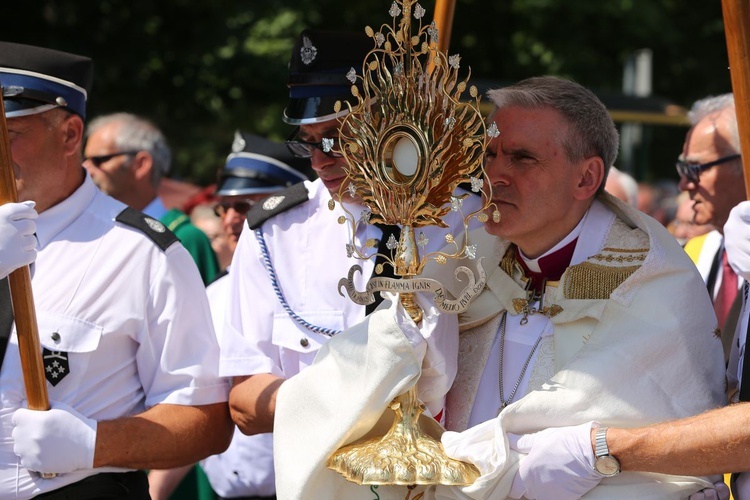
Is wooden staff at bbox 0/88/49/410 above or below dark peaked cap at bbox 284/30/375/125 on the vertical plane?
below

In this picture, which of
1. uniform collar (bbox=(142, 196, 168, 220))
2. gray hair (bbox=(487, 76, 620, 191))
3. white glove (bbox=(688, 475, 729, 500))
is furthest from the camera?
uniform collar (bbox=(142, 196, 168, 220))

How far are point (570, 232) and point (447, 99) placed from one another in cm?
66

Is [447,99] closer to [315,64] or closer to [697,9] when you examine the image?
[315,64]

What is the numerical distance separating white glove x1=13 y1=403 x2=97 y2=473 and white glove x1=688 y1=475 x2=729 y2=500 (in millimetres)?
1664

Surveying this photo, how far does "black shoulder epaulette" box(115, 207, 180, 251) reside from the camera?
3.62m

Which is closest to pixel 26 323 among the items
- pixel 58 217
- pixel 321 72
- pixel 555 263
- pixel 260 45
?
pixel 58 217

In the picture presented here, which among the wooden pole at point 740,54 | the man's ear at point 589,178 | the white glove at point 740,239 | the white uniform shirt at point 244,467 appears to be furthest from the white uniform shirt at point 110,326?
the wooden pole at point 740,54

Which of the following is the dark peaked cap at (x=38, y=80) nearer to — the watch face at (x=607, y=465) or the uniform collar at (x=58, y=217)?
the uniform collar at (x=58, y=217)

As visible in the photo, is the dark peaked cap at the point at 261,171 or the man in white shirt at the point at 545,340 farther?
the dark peaked cap at the point at 261,171

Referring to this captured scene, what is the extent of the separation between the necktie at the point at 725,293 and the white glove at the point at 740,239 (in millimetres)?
1340

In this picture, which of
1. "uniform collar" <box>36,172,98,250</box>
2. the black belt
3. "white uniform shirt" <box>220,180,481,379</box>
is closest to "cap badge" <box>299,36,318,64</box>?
"white uniform shirt" <box>220,180,481,379</box>

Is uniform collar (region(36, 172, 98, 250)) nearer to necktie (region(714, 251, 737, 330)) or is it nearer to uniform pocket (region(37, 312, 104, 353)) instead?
uniform pocket (region(37, 312, 104, 353))

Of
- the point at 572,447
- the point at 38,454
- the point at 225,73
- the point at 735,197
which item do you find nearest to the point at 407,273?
the point at 572,447

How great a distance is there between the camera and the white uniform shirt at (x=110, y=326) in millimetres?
3447
